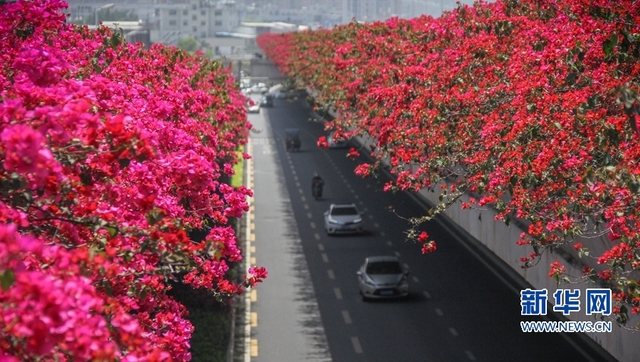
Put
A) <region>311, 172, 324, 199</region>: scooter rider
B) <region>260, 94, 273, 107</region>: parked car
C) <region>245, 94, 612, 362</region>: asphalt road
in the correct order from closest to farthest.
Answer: <region>245, 94, 612, 362</region>: asphalt road, <region>311, 172, 324, 199</region>: scooter rider, <region>260, 94, 273, 107</region>: parked car

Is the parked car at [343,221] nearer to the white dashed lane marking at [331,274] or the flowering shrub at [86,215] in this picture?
the white dashed lane marking at [331,274]

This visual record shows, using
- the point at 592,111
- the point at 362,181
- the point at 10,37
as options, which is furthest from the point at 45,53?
the point at 362,181

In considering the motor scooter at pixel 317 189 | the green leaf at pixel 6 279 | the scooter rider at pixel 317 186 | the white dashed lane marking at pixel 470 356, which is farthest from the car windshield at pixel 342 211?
the green leaf at pixel 6 279

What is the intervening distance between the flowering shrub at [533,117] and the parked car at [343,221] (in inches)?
389

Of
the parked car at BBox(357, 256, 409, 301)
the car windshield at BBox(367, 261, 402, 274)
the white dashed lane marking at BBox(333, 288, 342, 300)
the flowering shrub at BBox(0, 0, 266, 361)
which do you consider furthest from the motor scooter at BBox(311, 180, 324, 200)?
the flowering shrub at BBox(0, 0, 266, 361)

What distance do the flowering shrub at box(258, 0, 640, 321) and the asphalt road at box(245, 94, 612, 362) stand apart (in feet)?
14.4

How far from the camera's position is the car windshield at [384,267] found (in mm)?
39406

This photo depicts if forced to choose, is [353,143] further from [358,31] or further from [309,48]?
[358,31]

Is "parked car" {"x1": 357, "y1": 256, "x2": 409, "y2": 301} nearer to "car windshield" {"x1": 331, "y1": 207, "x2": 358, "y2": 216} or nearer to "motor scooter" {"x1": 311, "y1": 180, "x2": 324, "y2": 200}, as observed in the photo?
"car windshield" {"x1": 331, "y1": 207, "x2": 358, "y2": 216}

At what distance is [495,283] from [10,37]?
22626mm

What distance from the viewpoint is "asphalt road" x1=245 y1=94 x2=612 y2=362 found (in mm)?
31969

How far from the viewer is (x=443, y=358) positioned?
31000mm

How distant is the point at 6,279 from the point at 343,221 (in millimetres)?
42095

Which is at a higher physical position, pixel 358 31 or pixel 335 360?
pixel 358 31
